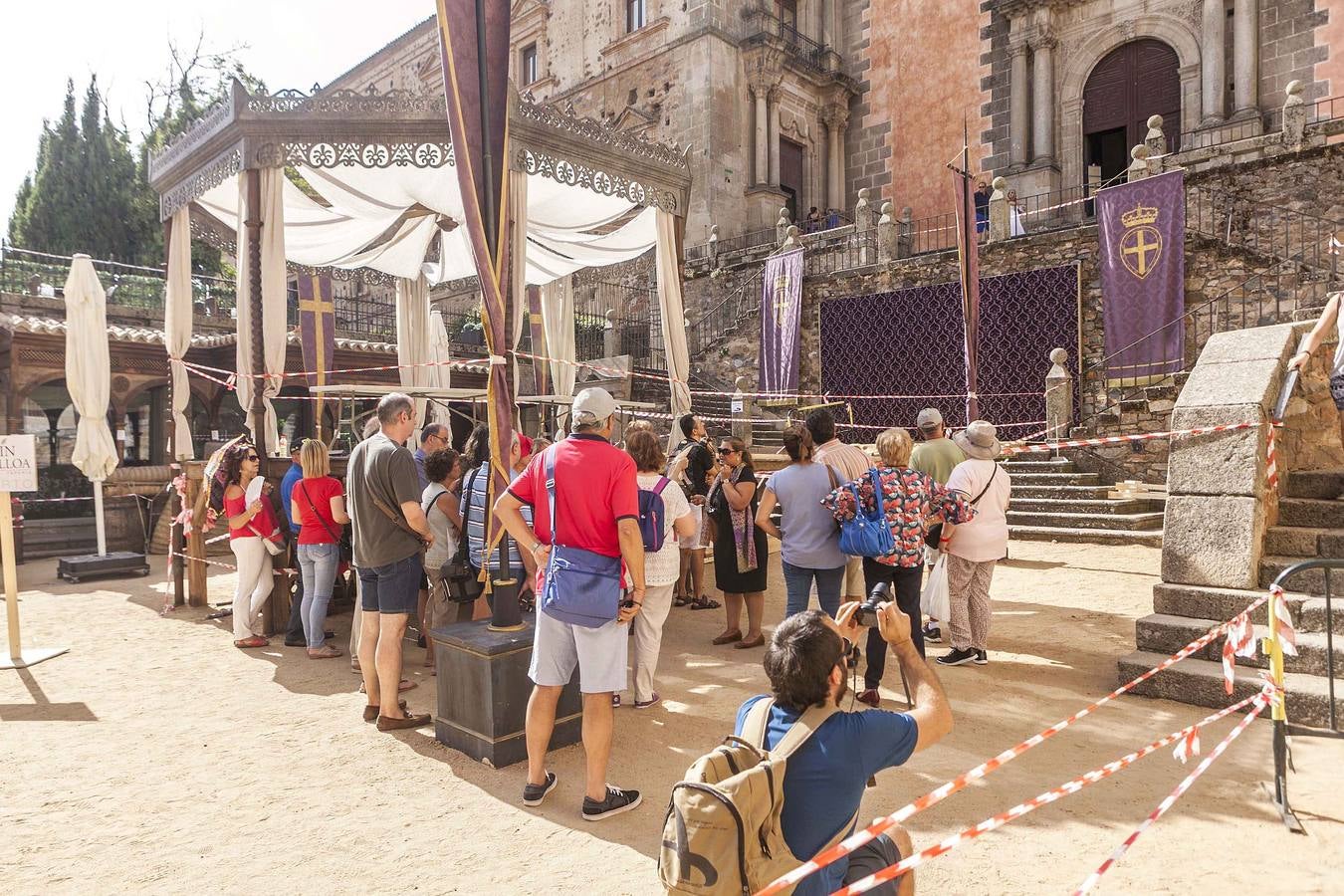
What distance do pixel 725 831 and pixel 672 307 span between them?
24.5ft

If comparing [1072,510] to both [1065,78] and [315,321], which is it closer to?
[315,321]

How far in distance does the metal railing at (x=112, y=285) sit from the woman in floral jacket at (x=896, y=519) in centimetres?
1562

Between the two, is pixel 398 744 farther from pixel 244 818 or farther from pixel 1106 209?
pixel 1106 209

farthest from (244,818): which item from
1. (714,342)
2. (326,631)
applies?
(714,342)

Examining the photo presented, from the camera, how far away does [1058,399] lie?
11984mm

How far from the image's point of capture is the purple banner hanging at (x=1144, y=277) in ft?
39.5

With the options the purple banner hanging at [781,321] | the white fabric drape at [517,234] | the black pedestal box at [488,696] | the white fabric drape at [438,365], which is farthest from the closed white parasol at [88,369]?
the purple banner hanging at [781,321]

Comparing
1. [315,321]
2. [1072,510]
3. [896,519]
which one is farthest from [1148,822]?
[315,321]

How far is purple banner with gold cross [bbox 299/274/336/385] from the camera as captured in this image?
37.3 ft

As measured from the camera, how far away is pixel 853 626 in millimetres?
2123

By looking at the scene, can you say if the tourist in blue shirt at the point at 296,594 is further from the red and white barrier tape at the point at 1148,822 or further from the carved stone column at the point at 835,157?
the carved stone column at the point at 835,157

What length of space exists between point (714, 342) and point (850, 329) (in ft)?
11.0

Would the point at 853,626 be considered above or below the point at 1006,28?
below

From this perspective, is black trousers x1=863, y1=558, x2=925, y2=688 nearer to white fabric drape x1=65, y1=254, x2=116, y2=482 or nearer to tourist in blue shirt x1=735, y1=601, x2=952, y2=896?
tourist in blue shirt x1=735, y1=601, x2=952, y2=896
